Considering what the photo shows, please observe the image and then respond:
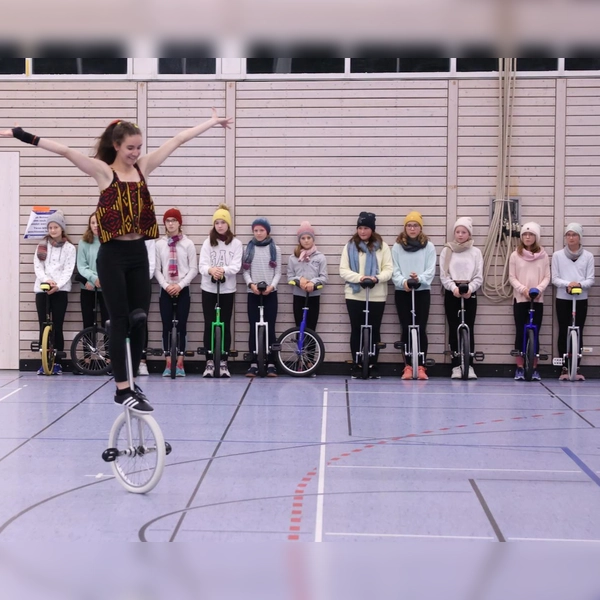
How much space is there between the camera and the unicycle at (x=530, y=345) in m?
8.43

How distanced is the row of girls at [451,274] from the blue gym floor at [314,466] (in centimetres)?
100

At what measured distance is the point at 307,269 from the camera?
8.78 m

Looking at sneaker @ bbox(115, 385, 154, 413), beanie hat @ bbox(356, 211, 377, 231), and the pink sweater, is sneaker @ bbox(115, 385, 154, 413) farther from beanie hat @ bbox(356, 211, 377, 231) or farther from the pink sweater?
the pink sweater

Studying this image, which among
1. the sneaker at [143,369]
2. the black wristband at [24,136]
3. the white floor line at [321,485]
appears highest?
the black wristband at [24,136]

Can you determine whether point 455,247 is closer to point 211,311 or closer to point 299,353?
point 299,353

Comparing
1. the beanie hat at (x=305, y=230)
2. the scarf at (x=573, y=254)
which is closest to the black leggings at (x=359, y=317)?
the beanie hat at (x=305, y=230)

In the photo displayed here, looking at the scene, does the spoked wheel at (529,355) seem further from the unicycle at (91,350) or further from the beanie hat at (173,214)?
the unicycle at (91,350)

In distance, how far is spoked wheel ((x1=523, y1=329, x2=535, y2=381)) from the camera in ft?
27.7

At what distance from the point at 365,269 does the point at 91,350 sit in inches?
113

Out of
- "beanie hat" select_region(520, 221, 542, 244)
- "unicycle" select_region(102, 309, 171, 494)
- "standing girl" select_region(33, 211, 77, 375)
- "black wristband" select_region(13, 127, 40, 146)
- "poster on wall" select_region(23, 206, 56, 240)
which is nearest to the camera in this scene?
"black wristband" select_region(13, 127, 40, 146)

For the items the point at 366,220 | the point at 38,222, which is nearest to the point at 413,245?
the point at 366,220

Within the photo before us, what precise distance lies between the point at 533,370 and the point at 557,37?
7.76 metres

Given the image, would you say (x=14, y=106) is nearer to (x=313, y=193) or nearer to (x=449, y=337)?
(x=313, y=193)

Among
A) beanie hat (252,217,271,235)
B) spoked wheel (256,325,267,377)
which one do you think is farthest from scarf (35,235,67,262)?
spoked wheel (256,325,267,377)
